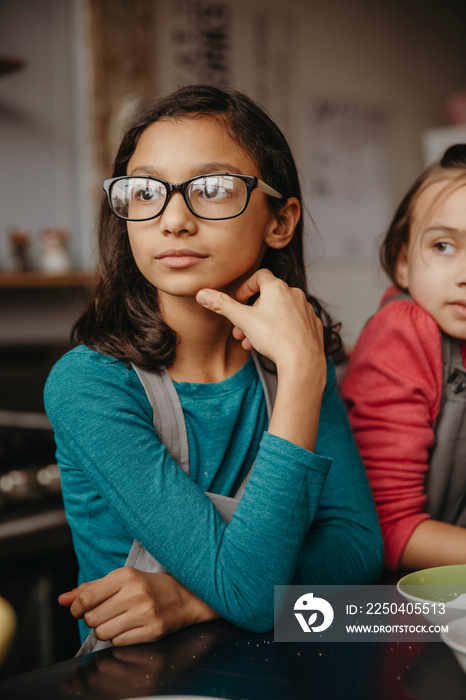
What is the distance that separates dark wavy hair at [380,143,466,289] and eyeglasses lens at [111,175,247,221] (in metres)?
0.40

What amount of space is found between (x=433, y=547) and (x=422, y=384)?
0.24 metres

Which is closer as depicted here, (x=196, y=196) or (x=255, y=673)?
(x=255, y=673)

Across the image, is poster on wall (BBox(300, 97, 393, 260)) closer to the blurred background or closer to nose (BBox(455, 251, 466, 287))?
the blurred background

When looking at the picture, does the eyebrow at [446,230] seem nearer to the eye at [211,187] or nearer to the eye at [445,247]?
the eye at [445,247]

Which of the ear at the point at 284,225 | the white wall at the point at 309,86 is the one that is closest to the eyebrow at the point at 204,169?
the ear at the point at 284,225

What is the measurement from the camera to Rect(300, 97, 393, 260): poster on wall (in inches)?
145

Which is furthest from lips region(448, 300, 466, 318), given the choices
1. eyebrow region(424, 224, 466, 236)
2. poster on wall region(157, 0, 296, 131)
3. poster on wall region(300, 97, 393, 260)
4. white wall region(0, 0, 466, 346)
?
poster on wall region(300, 97, 393, 260)

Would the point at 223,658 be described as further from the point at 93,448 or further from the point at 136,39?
the point at 136,39

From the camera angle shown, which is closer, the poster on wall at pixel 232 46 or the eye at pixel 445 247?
the eye at pixel 445 247

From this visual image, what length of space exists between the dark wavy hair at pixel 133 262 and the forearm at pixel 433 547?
32cm

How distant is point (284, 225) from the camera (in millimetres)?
1020

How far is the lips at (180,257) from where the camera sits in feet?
2.79

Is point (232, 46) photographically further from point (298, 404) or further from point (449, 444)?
point (298, 404)

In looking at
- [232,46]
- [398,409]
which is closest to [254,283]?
[398,409]
